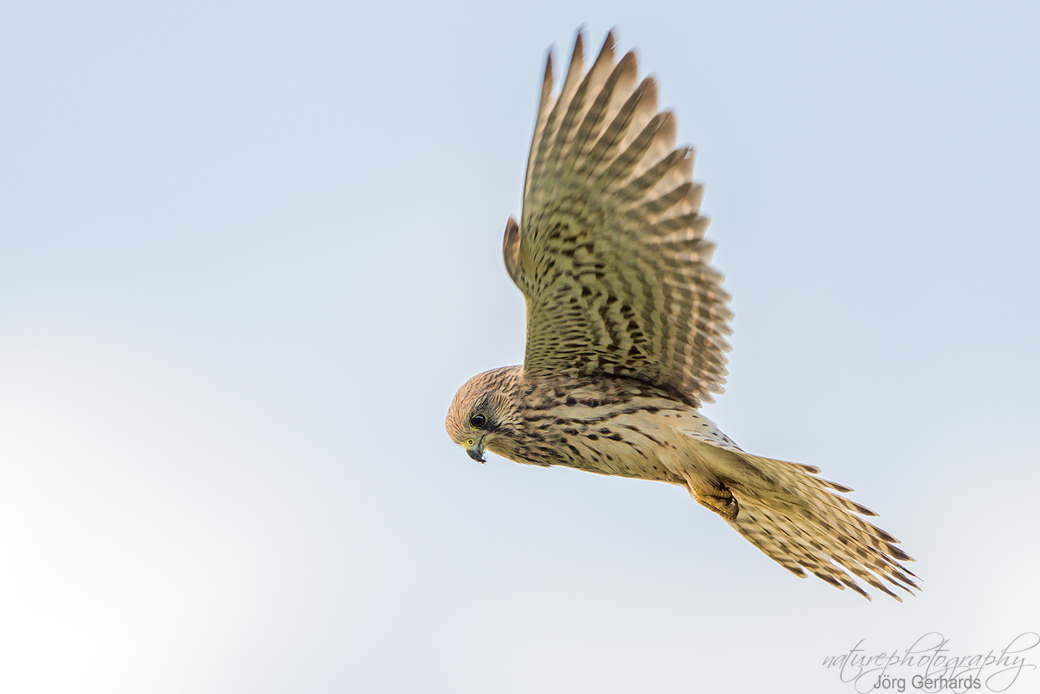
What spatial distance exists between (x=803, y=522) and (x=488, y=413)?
2212 mm

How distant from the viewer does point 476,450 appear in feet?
23.9

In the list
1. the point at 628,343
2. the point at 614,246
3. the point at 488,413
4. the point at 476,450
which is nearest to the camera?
the point at 614,246

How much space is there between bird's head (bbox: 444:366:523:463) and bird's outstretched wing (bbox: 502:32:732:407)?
23cm

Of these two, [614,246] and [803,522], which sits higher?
[614,246]

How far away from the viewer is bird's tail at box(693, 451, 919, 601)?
6.46 metres

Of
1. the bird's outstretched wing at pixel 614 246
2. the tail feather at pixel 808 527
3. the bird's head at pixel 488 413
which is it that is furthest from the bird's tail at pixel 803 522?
the bird's head at pixel 488 413

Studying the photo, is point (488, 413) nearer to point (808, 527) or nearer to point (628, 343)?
point (628, 343)

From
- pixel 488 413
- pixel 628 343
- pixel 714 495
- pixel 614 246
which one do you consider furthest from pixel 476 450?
pixel 614 246

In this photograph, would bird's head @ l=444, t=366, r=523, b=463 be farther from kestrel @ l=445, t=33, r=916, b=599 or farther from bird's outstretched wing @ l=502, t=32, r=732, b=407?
bird's outstretched wing @ l=502, t=32, r=732, b=407

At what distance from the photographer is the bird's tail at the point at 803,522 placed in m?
6.46

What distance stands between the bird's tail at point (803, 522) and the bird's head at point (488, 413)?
132cm

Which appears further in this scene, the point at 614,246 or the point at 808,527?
the point at 808,527

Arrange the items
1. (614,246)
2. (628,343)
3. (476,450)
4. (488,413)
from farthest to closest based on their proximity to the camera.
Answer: (476,450) < (488,413) < (628,343) < (614,246)

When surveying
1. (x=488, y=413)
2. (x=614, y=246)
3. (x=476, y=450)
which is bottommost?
(x=476, y=450)
